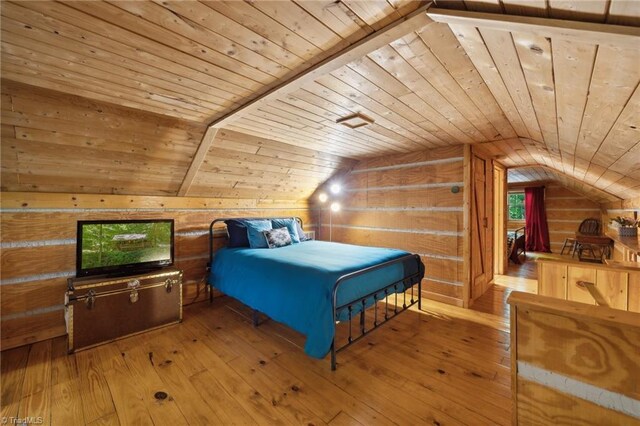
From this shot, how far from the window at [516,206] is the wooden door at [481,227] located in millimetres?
5388

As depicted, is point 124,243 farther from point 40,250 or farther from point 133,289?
point 40,250

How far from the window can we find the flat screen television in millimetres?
9545

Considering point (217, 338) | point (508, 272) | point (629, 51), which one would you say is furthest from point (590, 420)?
point (508, 272)

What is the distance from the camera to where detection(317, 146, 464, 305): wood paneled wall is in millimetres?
3590

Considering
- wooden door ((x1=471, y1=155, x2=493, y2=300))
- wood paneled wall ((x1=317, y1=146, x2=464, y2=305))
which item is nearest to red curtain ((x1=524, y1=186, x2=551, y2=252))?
wooden door ((x1=471, y1=155, x2=493, y2=300))

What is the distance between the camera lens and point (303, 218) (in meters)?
5.10

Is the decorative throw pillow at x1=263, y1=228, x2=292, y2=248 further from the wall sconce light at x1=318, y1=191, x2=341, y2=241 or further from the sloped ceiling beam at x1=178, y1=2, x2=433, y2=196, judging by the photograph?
the sloped ceiling beam at x1=178, y1=2, x2=433, y2=196

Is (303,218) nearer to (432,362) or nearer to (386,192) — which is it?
(386,192)

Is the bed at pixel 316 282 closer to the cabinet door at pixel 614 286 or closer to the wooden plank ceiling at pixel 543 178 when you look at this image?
the cabinet door at pixel 614 286

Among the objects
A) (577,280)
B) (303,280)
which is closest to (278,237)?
(303,280)

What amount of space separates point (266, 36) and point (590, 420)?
2175 millimetres

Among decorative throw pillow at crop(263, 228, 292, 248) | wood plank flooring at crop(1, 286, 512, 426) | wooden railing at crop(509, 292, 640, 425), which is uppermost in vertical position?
decorative throw pillow at crop(263, 228, 292, 248)

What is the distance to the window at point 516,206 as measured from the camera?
8573mm

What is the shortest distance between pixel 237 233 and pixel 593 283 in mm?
3541
